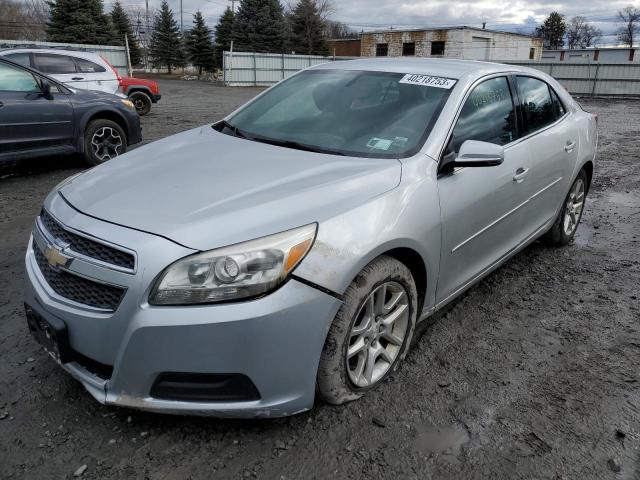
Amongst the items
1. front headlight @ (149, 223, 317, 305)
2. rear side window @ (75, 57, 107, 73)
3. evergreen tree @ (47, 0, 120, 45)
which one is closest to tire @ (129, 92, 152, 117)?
rear side window @ (75, 57, 107, 73)

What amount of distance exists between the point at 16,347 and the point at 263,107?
2131mm

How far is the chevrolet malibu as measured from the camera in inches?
78.3

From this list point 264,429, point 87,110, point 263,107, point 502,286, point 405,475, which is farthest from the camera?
point 87,110

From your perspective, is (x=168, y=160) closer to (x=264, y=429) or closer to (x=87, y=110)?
(x=264, y=429)

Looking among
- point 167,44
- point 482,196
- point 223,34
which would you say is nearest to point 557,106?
point 482,196

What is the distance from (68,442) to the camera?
7.32ft

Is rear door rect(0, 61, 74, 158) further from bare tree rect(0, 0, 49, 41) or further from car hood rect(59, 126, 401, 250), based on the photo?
bare tree rect(0, 0, 49, 41)

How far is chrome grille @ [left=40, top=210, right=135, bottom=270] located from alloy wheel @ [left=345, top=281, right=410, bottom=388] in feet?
3.19

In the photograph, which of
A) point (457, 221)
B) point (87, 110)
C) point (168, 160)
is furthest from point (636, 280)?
point (87, 110)

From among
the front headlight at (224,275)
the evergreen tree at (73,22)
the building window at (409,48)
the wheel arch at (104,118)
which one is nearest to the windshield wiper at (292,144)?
the front headlight at (224,275)

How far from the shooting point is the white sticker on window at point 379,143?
2877 millimetres

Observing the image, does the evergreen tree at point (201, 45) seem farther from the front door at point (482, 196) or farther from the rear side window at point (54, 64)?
the front door at point (482, 196)

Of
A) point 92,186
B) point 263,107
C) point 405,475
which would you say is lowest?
point 405,475

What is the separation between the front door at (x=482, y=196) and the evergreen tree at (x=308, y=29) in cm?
4675
